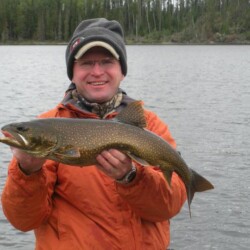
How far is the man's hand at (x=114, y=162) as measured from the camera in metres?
3.51

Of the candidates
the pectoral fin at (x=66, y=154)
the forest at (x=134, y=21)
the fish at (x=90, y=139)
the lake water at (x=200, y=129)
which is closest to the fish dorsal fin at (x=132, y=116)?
the fish at (x=90, y=139)

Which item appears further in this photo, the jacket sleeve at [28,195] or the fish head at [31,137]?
the jacket sleeve at [28,195]

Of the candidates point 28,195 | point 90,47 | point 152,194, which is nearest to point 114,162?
point 152,194

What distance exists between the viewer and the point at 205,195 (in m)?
10.3

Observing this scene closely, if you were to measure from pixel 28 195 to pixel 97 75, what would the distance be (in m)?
1.13

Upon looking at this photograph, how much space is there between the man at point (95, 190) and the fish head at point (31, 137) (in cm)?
12

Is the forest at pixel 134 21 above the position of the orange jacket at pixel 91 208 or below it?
above

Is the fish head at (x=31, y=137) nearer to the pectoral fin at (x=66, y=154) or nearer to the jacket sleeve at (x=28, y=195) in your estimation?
the pectoral fin at (x=66, y=154)

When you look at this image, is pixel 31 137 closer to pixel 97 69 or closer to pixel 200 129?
pixel 97 69

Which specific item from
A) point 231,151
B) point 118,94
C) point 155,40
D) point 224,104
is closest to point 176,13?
point 155,40

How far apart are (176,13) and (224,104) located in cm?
11759

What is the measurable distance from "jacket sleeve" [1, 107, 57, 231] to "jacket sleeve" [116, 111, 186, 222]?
1.84 ft

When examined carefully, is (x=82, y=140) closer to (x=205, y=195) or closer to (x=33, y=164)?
(x=33, y=164)

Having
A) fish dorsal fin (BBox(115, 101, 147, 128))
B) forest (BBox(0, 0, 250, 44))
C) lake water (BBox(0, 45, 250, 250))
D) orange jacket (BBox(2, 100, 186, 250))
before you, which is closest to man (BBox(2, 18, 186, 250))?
orange jacket (BBox(2, 100, 186, 250))
